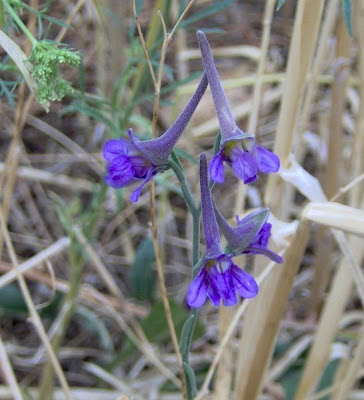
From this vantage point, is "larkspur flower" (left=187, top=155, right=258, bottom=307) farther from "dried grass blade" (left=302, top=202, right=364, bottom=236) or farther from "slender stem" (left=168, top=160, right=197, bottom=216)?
"dried grass blade" (left=302, top=202, right=364, bottom=236)

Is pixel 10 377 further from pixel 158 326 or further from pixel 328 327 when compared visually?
pixel 328 327

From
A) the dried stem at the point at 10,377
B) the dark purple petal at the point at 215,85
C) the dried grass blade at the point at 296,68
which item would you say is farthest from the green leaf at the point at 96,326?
the dark purple petal at the point at 215,85

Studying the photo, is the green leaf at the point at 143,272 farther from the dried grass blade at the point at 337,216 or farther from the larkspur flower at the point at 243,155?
the larkspur flower at the point at 243,155

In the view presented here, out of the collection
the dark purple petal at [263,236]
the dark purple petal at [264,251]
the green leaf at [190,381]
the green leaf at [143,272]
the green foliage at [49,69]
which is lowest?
the green leaf at [143,272]

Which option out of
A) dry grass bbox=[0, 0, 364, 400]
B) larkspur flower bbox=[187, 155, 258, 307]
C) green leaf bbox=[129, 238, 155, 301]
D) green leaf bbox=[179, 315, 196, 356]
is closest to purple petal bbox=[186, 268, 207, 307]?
larkspur flower bbox=[187, 155, 258, 307]

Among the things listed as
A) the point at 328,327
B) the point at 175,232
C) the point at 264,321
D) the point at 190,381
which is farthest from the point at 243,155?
the point at 175,232

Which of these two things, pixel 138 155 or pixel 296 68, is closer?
pixel 138 155
